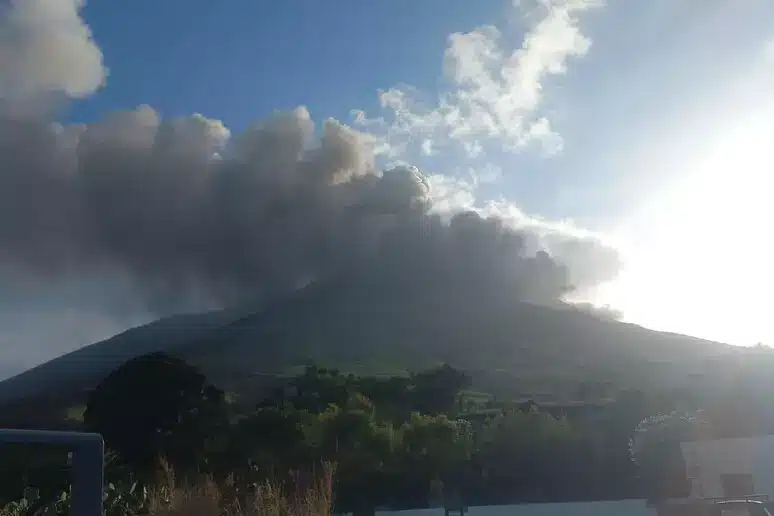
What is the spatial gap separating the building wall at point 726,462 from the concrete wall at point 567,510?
1420 millimetres

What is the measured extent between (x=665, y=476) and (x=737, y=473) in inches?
55.3

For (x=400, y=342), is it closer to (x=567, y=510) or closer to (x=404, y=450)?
(x=404, y=450)

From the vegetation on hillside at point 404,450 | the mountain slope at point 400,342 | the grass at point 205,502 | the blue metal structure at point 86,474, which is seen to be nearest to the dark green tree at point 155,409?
the vegetation on hillside at point 404,450

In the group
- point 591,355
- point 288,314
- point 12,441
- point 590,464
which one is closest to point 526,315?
point 591,355

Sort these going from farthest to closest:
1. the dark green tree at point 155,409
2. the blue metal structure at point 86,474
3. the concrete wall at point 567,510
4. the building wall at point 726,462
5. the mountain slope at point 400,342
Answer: the mountain slope at point 400,342 < the dark green tree at point 155,409 < the building wall at point 726,462 < the concrete wall at point 567,510 < the blue metal structure at point 86,474

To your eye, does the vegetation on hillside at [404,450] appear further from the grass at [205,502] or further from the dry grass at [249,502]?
the dry grass at [249,502]

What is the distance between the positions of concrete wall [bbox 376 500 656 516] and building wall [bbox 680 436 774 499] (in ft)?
4.66

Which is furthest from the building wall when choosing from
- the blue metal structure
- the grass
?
the blue metal structure

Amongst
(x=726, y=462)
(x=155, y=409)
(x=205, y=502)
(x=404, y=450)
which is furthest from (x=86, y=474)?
(x=155, y=409)

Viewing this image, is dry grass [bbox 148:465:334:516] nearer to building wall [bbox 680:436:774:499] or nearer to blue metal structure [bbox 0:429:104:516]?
blue metal structure [bbox 0:429:104:516]

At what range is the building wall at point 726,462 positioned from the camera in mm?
13523

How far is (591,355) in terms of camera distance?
98750mm

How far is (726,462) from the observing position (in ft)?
45.3

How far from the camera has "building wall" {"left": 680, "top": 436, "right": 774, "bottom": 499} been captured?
44.4 feet
